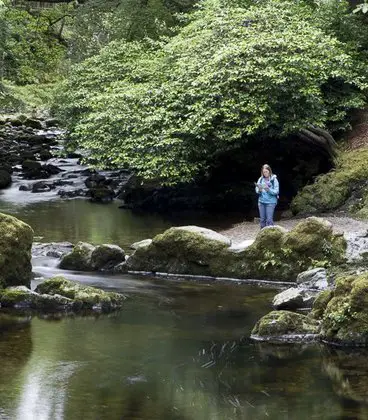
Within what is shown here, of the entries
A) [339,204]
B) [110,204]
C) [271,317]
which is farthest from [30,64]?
[271,317]

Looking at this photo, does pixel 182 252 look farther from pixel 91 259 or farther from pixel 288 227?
pixel 288 227

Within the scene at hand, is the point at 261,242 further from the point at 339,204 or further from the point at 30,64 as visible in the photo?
the point at 30,64

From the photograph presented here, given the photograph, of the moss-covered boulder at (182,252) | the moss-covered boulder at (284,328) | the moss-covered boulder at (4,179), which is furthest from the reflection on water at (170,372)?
the moss-covered boulder at (4,179)

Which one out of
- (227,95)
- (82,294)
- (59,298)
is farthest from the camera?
(227,95)

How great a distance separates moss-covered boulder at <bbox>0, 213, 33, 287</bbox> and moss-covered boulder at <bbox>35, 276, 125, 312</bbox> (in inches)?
20.8

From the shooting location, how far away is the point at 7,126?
161 ft

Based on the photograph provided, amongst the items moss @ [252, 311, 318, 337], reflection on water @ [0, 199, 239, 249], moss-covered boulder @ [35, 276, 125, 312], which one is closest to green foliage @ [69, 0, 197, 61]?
reflection on water @ [0, 199, 239, 249]

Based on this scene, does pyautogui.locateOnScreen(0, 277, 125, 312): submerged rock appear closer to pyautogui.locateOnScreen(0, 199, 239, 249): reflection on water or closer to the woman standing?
the woman standing

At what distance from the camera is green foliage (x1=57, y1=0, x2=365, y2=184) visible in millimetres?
23609

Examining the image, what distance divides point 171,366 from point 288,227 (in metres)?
11.0

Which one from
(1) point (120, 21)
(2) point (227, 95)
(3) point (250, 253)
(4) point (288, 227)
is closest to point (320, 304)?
(3) point (250, 253)

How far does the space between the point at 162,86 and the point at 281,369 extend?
52.0ft

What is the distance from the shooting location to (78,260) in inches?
709

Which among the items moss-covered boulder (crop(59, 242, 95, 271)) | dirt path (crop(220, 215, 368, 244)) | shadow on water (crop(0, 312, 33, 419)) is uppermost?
dirt path (crop(220, 215, 368, 244))
